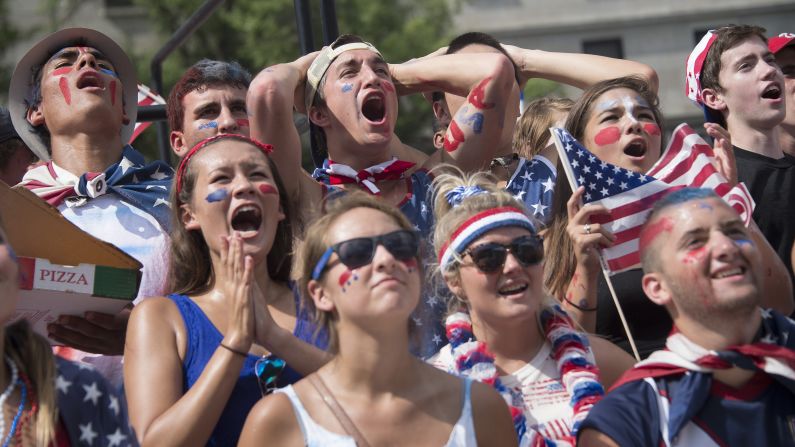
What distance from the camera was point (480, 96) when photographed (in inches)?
182

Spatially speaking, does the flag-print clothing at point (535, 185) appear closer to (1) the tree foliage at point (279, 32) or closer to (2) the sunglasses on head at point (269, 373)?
(2) the sunglasses on head at point (269, 373)

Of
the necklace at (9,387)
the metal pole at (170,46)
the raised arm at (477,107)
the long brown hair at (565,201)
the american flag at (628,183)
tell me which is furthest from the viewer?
the metal pole at (170,46)

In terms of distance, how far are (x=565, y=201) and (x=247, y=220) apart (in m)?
1.30

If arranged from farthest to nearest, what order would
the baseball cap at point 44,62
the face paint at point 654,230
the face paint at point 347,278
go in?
the baseball cap at point 44,62 → the face paint at point 654,230 → the face paint at point 347,278

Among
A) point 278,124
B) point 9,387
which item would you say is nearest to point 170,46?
point 278,124

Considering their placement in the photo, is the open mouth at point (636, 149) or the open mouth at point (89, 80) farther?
the open mouth at point (89, 80)

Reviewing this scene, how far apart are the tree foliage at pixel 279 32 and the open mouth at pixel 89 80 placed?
17602 millimetres

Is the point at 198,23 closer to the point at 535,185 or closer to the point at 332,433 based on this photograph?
the point at 535,185

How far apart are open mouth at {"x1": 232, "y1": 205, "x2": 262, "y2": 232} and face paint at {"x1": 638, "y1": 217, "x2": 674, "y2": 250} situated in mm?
1209

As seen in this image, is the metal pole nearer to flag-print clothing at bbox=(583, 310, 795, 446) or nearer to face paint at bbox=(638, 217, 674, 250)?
face paint at bbox=(638, 217, 674, 250)

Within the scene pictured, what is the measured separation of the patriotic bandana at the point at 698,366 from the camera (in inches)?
124

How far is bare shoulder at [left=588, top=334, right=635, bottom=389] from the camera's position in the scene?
12.5 ft

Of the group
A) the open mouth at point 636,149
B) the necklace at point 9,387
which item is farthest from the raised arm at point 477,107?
the necklace at point 9,387

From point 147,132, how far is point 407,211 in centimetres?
1644
